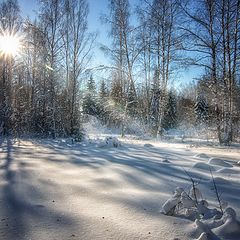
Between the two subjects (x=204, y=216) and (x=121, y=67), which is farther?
(x=121, y=67)

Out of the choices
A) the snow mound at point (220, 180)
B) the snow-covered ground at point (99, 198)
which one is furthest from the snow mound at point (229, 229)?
the snow mound at point (220, 180)

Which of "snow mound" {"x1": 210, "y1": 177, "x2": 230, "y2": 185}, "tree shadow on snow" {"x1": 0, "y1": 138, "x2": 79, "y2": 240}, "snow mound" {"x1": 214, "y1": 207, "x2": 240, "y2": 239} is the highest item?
"snow mound" {"x1": 210, "y1": 177, "x2": 230, "y2": 185}

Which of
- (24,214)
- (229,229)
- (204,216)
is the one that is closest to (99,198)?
(24,214)

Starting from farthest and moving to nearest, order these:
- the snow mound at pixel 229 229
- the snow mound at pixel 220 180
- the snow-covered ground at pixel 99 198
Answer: the snow mound at pixel 220 180, the snow-covered ground at pixel 99 198, the snow mound at pixel 229 229

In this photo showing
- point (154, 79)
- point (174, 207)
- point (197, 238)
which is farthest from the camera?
point (154, 79)

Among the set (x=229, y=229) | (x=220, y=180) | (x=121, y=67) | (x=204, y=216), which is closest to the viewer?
(x=229, y=229)

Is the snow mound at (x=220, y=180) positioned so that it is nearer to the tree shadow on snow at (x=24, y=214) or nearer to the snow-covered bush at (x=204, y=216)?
the snow-covered bush at (x=204, y=216)

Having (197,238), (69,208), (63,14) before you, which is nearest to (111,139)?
(69,208)

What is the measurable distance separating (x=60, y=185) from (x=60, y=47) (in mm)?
11011

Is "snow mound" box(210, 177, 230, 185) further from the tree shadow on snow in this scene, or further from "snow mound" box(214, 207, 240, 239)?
the tree shadow on snow

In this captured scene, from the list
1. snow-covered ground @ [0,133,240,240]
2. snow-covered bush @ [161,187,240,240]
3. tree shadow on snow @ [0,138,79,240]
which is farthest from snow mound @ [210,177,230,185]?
tree shadow on snow @ [0,138,79,240]

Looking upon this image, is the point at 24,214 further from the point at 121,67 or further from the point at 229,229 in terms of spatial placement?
the point at 121,67

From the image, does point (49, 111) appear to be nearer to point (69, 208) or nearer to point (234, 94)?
point (234, 94)

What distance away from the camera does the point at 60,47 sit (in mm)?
13266
